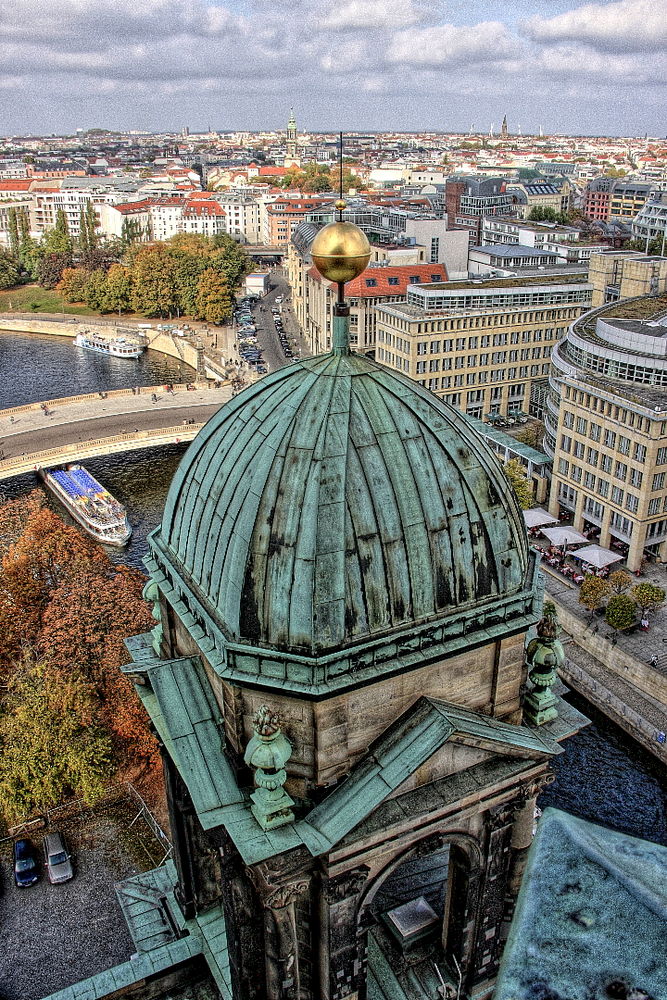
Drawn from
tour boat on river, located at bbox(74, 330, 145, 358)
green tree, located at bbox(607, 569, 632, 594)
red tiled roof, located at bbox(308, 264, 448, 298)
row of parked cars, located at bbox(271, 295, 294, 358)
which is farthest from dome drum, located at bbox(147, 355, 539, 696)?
tour boat on river, located at bbox(74, 330, 145, 358)

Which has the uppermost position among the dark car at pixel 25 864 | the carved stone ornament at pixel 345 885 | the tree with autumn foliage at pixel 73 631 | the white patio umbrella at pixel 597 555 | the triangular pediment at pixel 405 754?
the triangular pediment at pixel 405 754

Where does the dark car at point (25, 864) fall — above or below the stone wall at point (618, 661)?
below

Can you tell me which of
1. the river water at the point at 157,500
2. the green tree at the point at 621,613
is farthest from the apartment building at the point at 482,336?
the green tree at the point at 621,613

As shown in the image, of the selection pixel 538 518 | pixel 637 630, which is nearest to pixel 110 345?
pixel 538 518

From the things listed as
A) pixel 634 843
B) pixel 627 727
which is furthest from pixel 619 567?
pixel 634 843

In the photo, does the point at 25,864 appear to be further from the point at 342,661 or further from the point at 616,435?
the point at 616,435

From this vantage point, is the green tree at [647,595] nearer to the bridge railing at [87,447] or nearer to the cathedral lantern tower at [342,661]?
the cathedral lantern tower at [342,661]
